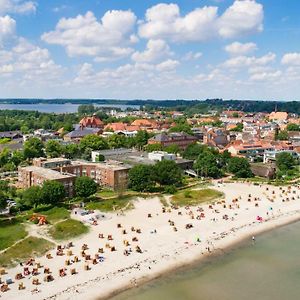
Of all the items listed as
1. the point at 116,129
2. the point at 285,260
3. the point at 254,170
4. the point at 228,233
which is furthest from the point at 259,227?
the point at 116,129

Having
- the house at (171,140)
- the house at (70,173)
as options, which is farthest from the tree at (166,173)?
the house at (171,140)

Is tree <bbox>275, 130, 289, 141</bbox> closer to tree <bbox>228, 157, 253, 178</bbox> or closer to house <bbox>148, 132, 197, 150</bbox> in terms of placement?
house <bbox>148, 132, 197, 150</bbox>

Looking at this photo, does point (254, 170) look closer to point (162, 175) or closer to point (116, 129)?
point (162, 175)

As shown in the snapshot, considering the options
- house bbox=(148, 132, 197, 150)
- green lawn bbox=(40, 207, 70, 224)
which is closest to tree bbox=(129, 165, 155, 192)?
green lawn bbox=(40, 207, 70, 224)

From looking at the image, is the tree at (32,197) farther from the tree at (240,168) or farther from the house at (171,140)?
the house at (171,140)

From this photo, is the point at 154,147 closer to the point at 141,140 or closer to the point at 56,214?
the point at 141,140

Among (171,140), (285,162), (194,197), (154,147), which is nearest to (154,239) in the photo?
(194,197)
